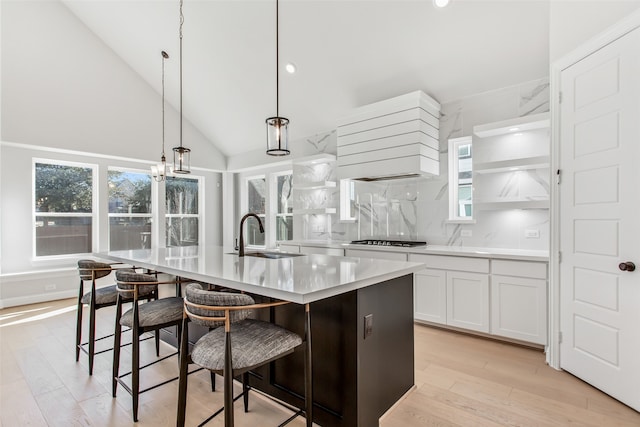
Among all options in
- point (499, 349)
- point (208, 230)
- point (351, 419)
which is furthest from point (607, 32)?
point (208, 230)

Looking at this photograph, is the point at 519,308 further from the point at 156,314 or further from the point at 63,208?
the point at 63,208

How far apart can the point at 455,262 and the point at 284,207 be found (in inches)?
143

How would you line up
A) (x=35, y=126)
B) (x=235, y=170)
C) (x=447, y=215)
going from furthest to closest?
(x=235, y=170) → (x=35, y=126) → (x=447, y=215)

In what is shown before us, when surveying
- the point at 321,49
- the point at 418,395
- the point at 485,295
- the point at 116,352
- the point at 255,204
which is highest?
the point at 321,49

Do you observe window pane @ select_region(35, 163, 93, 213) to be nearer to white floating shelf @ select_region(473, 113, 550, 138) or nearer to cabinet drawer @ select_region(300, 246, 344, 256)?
cabinet drawer @ select_region(300, 246, 344, 256)

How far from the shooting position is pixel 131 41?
4.85 metres

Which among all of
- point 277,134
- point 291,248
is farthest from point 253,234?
point 277,134

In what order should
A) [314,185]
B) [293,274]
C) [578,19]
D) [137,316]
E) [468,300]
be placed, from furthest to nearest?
[314,185] → [468,300] → [578,19] → [137,316] → [293,274]

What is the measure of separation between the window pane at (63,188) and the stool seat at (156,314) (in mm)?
4007

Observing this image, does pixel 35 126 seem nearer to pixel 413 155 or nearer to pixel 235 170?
pixel 235 170

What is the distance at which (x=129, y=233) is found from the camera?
18.9 feet

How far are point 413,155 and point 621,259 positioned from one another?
196 centimetres

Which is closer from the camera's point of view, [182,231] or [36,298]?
[36,298]

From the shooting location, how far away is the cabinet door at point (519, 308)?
9.25 ft
